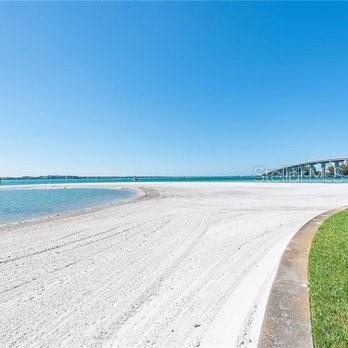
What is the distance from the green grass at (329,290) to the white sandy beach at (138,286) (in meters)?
0.64

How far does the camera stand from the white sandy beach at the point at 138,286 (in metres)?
3.28

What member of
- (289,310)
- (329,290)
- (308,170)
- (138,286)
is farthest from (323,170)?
(289,310)

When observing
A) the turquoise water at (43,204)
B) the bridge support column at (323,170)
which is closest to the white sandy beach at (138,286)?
the turquoise water at (43,204)

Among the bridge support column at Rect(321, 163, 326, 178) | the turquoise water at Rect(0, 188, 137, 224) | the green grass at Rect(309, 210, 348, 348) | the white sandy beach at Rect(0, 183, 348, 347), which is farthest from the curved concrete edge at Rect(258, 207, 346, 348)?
the bridge support column at Rect(321, 163, 326, 178)

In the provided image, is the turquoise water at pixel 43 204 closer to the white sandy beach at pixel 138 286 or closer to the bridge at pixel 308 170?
the white sandy beach at pixel 138 286

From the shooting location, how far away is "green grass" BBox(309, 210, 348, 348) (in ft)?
9.21

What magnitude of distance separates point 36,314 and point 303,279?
3.51m

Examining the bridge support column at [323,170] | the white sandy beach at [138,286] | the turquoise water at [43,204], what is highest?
the bridge support column at [323,170]

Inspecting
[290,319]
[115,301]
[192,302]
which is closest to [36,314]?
[115,301]

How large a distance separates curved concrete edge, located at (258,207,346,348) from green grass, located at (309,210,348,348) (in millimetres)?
84

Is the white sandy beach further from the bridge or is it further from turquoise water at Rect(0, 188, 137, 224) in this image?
the bridge

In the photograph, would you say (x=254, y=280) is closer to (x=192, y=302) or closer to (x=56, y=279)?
(x=192, y=302)

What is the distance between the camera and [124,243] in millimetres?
7754

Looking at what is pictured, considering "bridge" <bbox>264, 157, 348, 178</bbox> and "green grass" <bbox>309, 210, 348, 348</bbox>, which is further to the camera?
"bridge" <bbox>264, 157, 348, 178</bbox>
